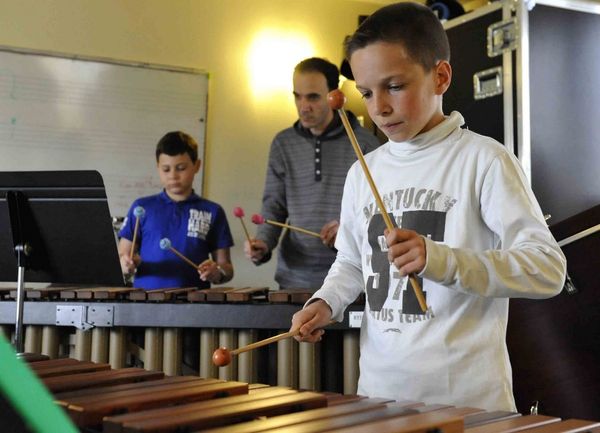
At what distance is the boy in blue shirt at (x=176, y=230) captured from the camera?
3139 millimetres

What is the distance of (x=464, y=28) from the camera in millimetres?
3141

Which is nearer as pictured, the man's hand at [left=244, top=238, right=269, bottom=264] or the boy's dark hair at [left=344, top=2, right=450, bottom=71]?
the boy's dark hair at [left=344, top=2, right=450, bottom=71]

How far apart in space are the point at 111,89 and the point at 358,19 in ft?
5.64

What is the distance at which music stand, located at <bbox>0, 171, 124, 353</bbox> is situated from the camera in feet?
A: 6.58

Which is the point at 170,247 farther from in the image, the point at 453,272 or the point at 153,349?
→ the point at 453,272

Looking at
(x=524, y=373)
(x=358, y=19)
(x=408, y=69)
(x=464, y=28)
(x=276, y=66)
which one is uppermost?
(x=358, y=19)

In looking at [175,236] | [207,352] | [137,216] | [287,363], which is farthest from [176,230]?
[287,363]

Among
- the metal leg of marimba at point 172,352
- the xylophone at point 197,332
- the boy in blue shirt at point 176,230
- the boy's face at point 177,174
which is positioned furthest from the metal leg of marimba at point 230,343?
the boy's face at point 177,174

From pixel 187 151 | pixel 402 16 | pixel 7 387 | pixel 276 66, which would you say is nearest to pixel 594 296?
pixel 402 16

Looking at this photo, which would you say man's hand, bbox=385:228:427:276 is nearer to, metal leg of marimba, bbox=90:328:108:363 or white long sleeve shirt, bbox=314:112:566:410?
white long sleeve shirt, bbox=314:112:566:410

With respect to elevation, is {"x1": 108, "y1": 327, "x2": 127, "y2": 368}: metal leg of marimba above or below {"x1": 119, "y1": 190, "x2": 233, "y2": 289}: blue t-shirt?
below

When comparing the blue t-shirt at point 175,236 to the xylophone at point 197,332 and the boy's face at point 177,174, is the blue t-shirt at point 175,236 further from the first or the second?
the xylophone at point 197,332

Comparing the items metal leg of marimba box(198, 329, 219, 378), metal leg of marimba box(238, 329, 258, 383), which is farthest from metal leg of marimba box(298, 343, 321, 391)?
metal leg of marimba box(198, 329, 219, 378)

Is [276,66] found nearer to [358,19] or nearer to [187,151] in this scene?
[358,19]
